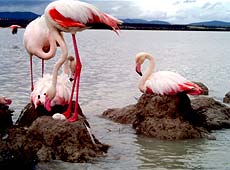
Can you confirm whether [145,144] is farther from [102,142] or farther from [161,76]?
[161,76]

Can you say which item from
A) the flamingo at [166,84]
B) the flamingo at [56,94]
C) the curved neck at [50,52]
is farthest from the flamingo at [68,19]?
the flamingo at [166,84]

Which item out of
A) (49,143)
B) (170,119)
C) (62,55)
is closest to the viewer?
(49,143)

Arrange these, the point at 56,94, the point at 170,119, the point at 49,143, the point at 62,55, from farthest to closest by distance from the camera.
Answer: the point at 170,119 → the point at 56,94 → the point at 62,55 → the point at 49,143

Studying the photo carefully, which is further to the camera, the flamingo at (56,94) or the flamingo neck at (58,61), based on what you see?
the flamingo at (56,94)

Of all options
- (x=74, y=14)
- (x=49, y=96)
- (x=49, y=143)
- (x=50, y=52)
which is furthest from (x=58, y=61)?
(x=49, y=143)

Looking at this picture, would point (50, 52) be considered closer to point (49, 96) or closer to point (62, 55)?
point (62, 55)

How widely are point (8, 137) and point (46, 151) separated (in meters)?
0.67

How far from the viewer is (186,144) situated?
10.6m

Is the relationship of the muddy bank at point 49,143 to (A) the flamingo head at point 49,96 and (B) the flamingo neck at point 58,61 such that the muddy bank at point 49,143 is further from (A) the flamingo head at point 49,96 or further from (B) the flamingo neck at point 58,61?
(B) the flamingo neck at point 58,61

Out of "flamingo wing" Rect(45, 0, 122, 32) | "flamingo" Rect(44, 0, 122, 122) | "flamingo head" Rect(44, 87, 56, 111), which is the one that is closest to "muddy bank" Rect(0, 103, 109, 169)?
"flamingo head" Rect(44, 87, 56, 111)

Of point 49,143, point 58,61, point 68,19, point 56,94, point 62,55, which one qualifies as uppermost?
point 68,19

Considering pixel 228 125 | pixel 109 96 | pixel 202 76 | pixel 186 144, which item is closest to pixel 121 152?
pixel 186 144

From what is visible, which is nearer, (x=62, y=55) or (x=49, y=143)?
(x=49, y=143)

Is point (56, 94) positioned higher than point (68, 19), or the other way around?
point (68, 19)
